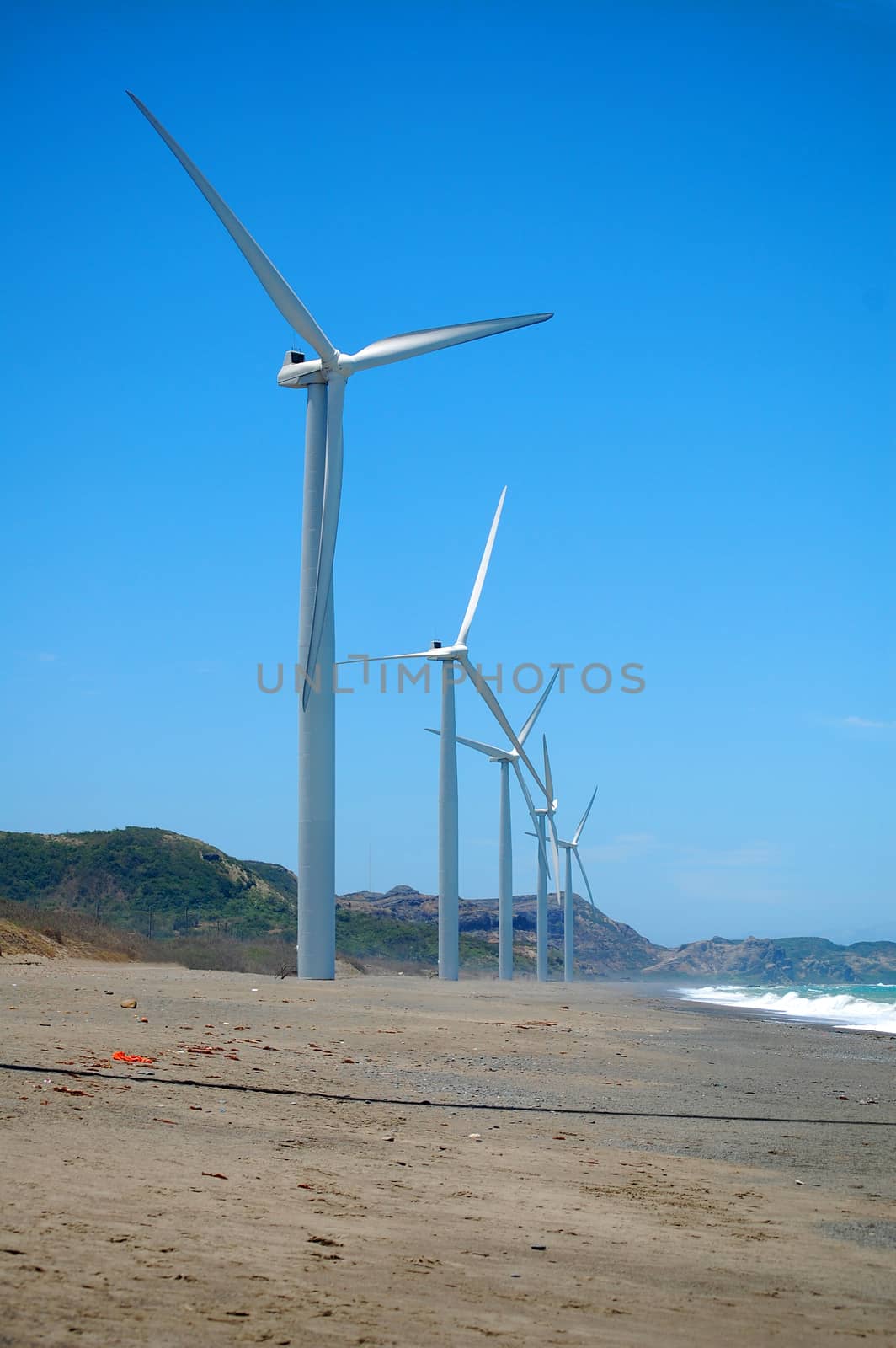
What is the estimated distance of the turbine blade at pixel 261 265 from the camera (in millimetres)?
29031

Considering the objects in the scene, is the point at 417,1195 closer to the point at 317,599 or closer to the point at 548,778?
the point at 317,599

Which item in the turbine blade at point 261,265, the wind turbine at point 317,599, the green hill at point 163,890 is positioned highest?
the turbine blade at point 261,265

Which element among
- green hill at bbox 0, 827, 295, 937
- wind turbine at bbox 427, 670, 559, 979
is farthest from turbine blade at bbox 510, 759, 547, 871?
green hill at bbox 0, 827, 295, 937

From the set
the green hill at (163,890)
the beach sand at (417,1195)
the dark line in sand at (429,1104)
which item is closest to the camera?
the beach sand at (417,1195)

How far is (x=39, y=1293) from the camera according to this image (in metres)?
5.64

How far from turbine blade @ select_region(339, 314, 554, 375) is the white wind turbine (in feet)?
62.8

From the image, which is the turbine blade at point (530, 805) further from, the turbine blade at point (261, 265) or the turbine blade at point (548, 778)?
the turbine blade at point (261, 265)

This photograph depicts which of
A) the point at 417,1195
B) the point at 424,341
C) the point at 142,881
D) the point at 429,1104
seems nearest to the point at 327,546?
the point at 424,341

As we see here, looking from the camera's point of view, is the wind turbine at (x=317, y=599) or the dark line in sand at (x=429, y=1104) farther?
the wind turbine at (x=317, y=599)

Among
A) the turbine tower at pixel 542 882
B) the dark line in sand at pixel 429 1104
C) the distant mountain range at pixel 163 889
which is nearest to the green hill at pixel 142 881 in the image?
the distant mountain range at pixel 163 889

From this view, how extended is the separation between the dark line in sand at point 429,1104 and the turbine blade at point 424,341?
24.3 meters

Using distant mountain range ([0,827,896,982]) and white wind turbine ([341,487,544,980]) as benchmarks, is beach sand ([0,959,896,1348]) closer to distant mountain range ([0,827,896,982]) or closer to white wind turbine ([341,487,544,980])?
white wind turbine ([341,487,544,980])

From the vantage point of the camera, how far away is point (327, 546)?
3092 cm

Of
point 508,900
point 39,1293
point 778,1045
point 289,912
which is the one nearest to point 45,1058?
point 39,1293
